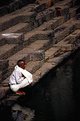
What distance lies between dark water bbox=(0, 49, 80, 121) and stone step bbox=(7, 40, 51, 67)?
1.18 metres

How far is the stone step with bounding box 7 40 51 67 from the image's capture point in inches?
475

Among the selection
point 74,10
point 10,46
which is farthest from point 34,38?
point 74,10

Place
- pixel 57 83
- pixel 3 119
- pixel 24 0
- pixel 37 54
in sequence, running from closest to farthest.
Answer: pixel 3 119 < pixel 57 83 < pixel 37 54 < pixel 24 0

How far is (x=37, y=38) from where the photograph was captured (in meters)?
14.6

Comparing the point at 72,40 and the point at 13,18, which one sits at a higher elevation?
the point at 13,18

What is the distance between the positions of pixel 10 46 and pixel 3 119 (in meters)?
4.32

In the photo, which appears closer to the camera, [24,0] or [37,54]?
[37,54]

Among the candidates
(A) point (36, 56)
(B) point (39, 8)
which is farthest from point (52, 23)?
(A) point (36, 56)

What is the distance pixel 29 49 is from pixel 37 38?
1361 mm

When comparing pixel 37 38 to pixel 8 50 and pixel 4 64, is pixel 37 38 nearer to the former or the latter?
pixel 8 50

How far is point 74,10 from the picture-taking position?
62.0ft

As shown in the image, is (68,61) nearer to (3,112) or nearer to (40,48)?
(40,48)

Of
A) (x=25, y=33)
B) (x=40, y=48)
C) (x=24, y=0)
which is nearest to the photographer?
(x=40, y=48)

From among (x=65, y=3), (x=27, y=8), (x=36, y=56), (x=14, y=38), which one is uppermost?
(x=14, y=38)
